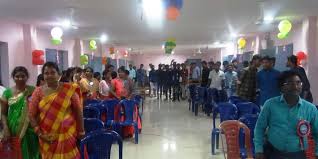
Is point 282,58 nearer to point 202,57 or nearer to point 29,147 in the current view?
point 29,147

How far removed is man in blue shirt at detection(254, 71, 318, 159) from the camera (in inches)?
77.2

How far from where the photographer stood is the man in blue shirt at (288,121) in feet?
6.43

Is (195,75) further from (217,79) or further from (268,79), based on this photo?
(268,79)

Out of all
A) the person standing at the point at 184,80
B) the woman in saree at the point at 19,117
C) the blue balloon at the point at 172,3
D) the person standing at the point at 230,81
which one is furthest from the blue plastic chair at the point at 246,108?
the person standing at the point at 184,80

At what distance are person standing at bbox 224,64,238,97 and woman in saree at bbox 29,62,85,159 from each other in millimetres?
5468

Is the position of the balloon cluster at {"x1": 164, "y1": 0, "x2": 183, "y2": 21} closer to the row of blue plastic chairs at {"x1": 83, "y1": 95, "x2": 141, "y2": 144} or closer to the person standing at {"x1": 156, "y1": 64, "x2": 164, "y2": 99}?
the row of blue plastic chairs at {"x1": 83, "y1": 95, "x2": 141, "y2": 144}

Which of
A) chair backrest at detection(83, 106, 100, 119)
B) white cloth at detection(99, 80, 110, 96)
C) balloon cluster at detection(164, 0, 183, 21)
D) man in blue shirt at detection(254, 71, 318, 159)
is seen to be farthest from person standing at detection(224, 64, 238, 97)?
man in blue shirt at detection(254, 71, 318, 159)

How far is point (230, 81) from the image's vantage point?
24.6 ft

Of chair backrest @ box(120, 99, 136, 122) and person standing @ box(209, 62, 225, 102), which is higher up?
person standing @ box(209, 62, 225, 102)

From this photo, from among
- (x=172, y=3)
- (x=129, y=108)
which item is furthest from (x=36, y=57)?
(x=172, y=3)

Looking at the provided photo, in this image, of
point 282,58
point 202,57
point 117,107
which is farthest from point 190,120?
point 202,57

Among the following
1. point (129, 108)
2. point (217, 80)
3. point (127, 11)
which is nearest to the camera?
point (129, 108)

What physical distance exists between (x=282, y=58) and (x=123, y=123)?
603 cm

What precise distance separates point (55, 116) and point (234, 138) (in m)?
1.55
